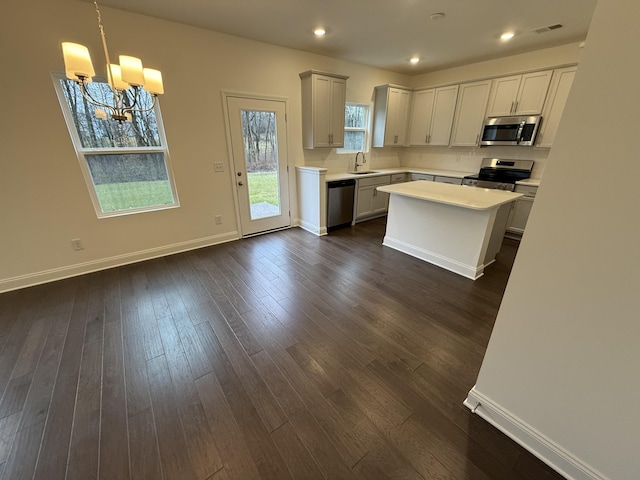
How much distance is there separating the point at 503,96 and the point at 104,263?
6.34 m

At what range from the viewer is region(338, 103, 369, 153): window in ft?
16.4

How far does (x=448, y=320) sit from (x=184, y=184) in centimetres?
353

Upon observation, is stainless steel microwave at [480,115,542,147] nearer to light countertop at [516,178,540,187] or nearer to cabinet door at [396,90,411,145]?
light countertop at [516,178,540,187]

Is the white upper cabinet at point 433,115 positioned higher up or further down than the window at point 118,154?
higher up

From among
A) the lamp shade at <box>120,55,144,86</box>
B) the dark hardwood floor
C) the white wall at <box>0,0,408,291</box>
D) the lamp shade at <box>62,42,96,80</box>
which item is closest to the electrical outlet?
the white wall at <box>0,0,408,291</box>

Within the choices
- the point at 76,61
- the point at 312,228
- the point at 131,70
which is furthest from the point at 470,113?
the point at 76,61

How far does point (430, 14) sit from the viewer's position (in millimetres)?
2775

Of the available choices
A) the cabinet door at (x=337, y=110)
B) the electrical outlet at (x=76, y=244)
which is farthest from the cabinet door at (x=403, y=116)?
the electrical outlet at (x=76, y=244)

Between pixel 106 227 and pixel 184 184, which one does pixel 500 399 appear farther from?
pixel 106 227

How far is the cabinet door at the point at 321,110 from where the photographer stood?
3.95 m

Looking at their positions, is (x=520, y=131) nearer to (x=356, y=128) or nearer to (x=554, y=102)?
(x=554, y=102)

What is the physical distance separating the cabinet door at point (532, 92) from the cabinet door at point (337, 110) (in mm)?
2751

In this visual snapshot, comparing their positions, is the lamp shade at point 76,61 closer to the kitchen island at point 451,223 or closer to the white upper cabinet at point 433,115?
the kitchen island at point 451,223

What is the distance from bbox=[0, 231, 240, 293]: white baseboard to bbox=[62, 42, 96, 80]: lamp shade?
7.90 ft
